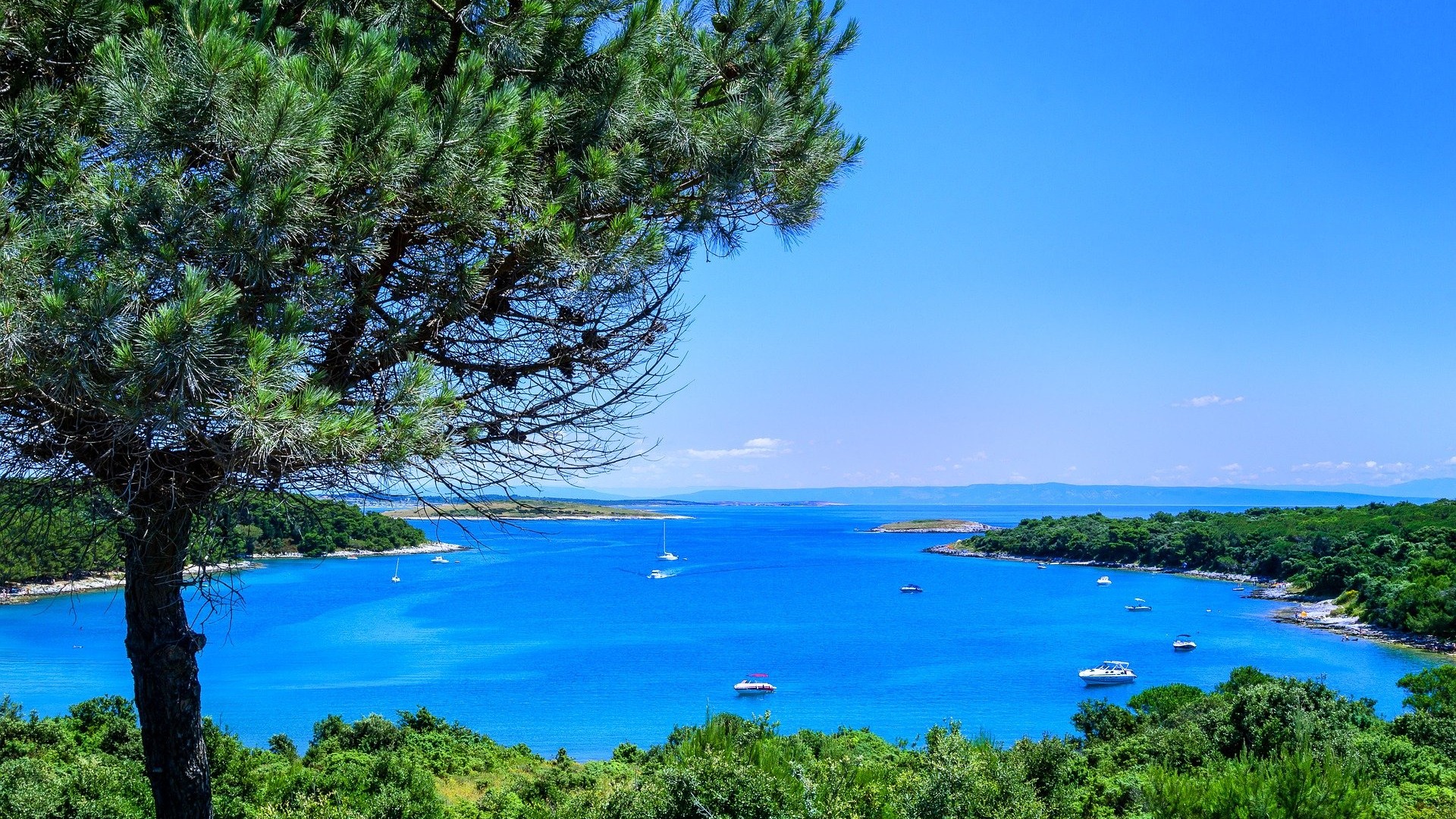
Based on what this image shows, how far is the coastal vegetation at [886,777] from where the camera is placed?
13.2 feet

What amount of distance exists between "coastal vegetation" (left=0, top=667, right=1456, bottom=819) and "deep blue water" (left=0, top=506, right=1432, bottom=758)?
2.33 metres

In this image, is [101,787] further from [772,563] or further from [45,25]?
[772,563]

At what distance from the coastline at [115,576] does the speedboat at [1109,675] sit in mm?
24387

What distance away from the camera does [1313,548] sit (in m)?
60.8

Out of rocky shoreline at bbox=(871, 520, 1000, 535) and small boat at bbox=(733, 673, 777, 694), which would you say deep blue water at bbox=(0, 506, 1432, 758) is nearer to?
small boat at bbox=(733, 673, 777, 694)

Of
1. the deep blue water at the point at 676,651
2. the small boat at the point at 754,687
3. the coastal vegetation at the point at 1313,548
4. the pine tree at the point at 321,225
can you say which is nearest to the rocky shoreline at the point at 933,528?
the coastal vegetation at the point at 1313,548

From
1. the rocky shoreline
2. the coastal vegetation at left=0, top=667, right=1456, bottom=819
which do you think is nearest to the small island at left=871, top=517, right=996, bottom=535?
the rocky shoreline

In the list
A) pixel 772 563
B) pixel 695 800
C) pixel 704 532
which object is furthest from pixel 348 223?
pixel 704 532

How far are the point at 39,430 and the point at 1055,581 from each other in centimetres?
7554

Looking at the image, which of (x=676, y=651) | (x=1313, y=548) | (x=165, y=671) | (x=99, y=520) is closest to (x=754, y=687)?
(x=676, y=651)

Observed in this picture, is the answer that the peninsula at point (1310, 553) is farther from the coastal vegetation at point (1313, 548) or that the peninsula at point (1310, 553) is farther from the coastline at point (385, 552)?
the coastline at point (385, 552)

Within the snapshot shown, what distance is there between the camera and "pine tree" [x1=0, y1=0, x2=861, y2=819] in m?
3.11

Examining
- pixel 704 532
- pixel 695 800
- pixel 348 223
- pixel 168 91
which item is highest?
pixel 168 91

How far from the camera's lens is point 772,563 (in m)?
91.5
